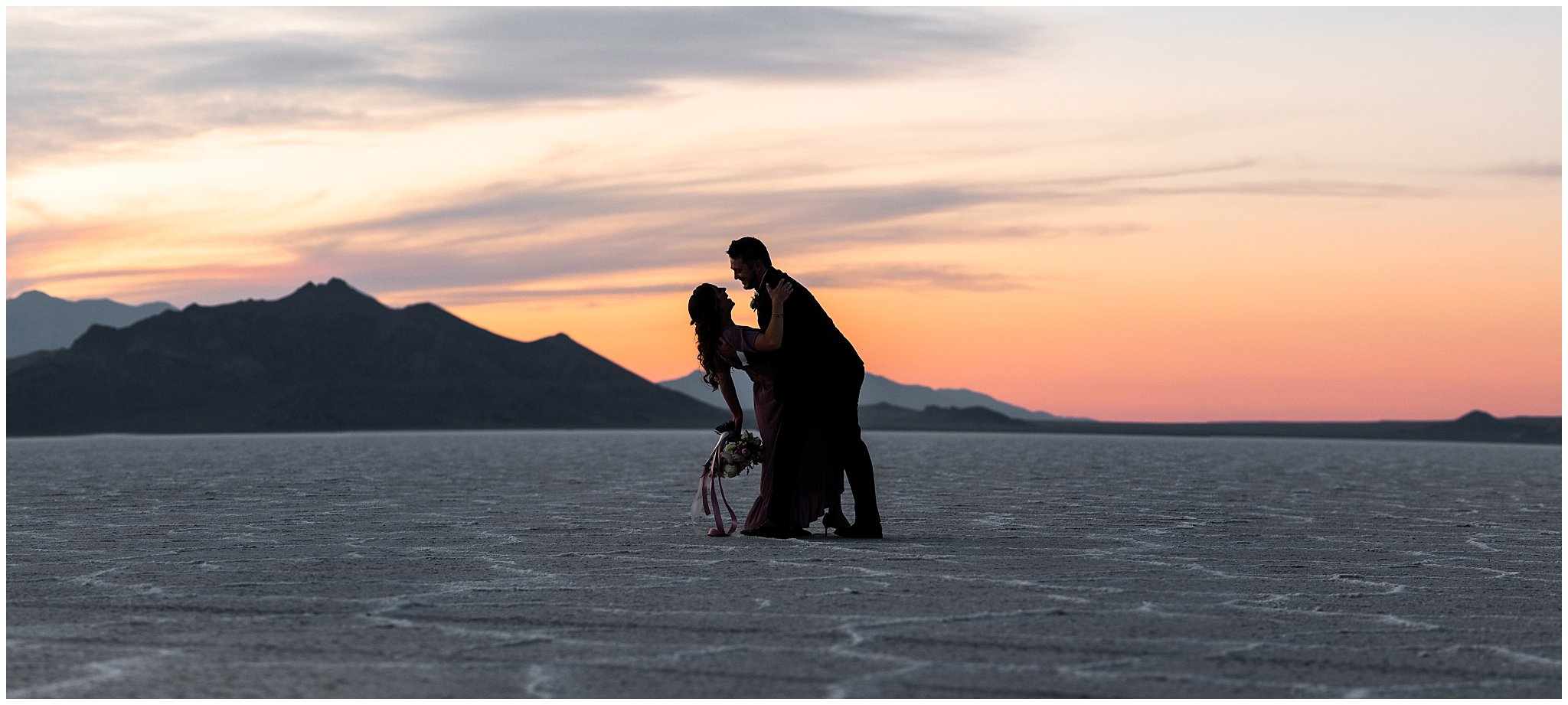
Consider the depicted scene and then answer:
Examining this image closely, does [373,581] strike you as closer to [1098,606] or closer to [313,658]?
[313,658]

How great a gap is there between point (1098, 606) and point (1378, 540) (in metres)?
5.01


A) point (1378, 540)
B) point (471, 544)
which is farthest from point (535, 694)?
point (1378, 540)

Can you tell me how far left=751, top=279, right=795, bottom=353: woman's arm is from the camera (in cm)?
1084

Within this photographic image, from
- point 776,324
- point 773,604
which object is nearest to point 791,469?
point 776,324

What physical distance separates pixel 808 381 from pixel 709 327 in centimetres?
74

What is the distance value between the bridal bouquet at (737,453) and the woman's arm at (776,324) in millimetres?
638

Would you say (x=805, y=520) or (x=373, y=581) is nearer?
(x=373, y=581)

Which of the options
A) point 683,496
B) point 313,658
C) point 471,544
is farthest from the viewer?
point 683,496

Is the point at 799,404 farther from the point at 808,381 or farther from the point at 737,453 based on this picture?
the point at 737,453

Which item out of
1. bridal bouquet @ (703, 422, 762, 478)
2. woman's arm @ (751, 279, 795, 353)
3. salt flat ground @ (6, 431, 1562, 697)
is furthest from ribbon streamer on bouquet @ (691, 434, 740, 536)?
woman's arm @ (751, 279, 795, 353)

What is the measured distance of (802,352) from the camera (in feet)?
36.1

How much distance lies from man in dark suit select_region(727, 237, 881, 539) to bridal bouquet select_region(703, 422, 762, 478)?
0.37m

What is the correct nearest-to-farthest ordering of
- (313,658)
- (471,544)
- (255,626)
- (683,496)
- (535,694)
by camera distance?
(535,694) < (313,658) < (255,626) < (471,544) < (683,496)

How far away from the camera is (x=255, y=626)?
6777 millimetres
